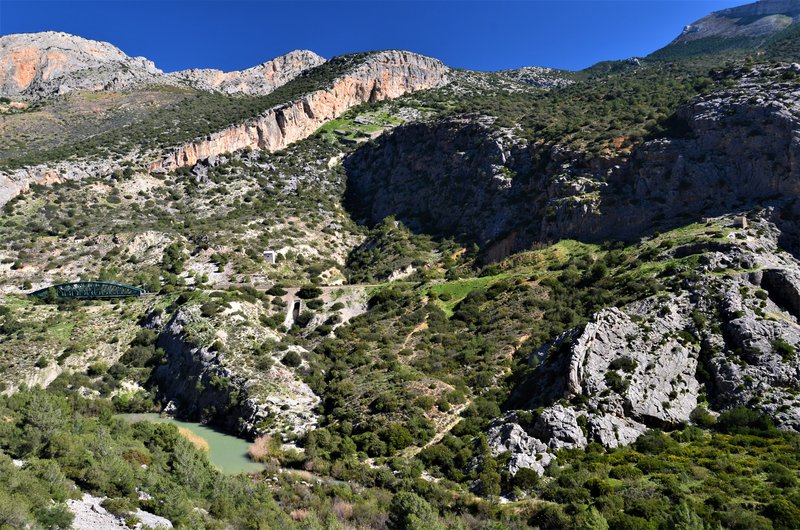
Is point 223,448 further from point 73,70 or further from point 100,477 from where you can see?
point 73,70

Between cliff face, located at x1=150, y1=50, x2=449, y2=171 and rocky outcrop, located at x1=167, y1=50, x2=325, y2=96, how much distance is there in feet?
136

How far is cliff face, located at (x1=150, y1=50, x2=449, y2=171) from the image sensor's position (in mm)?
83363

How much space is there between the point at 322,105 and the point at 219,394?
78.9m

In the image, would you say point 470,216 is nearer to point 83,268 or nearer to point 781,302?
point 781,302

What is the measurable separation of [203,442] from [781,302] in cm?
3889

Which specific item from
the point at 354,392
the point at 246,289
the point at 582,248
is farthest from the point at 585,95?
A: the point at 354,392

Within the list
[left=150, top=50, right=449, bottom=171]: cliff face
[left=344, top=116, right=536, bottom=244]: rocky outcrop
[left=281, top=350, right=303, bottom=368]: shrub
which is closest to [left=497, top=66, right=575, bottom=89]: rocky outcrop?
[left=150, top=50, right=449, bottom=171]: cliff face

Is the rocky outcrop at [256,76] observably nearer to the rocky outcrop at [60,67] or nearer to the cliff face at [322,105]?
the rocky outcrop at [60,67]

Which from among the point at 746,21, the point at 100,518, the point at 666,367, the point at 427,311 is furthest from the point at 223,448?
the point at 746,21

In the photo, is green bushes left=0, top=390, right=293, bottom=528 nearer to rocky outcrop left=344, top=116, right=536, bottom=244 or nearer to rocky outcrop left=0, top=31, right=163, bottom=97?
rocky outcrop left=344, top=116, right=536, bottom=244

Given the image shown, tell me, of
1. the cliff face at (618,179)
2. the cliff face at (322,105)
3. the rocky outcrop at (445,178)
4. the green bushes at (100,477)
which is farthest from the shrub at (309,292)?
the cliff face at (322,105)

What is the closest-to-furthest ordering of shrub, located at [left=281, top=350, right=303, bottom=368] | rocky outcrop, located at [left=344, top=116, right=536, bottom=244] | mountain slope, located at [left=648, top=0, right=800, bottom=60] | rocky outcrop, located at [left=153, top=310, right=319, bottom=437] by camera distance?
rocky outcrop, located at [left=153, top=310, right=319, bottom=437]
shrub, located at [left=281, top=350, right=303, bottom=368]
rocky outcrop, located at [left=344, top=116, right=536, bottom=244]
mountain slope, located at [left=648, top=0, right=800, bottom=60]

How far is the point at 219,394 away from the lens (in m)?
36.4

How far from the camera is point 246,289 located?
166 feet
